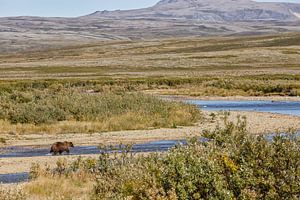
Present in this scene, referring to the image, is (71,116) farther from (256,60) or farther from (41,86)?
(256,60)

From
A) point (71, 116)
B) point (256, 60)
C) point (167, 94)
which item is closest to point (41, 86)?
point (167, 94)

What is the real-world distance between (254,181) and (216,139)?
12.4 feet

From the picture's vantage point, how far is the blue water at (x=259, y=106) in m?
43.9

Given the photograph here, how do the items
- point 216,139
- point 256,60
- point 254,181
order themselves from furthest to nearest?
point 256,60 → point 216,139 → point 254,181

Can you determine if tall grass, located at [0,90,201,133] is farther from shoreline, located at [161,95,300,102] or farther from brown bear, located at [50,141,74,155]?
shoreline, located at [161,95,300,102]

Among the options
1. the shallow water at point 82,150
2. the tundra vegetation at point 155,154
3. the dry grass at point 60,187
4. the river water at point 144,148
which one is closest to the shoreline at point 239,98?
the tundra vegetation at point 155,154

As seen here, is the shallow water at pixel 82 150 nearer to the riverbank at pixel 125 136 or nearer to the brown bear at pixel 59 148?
the brown bear at pixel 59 148

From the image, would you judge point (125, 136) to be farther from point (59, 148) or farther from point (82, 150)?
point (59, 148)

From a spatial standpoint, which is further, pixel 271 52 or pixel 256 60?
pixel 271 52

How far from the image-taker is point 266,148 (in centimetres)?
962

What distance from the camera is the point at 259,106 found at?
158 ft

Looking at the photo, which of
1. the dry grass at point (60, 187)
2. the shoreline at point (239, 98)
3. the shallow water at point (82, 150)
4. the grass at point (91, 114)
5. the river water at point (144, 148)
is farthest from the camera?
the shoreline at point (239, 98)

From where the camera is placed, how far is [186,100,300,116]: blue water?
43875mm

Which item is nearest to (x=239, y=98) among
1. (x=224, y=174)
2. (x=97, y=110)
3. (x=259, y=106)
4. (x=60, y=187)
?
(x=259, y=106)
